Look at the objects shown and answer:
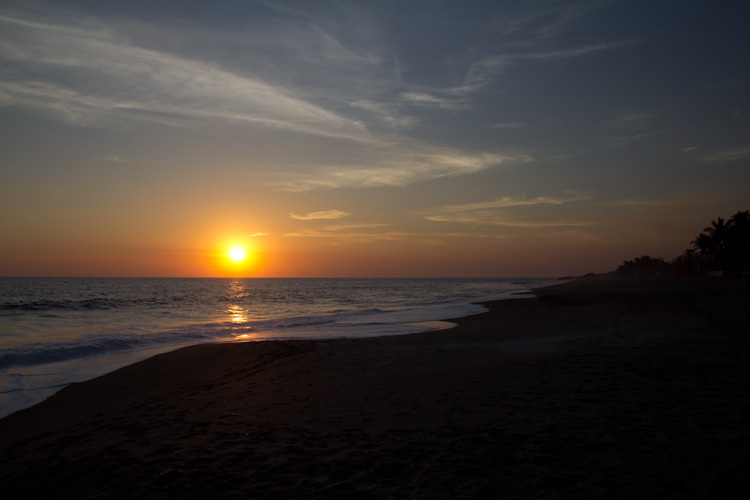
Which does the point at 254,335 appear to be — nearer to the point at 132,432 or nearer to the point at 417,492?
the point at 132,432

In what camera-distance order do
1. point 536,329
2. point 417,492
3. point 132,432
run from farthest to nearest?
point 536,329 < point 132,432 < point 417,492

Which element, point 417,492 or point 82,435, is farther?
point 82,435

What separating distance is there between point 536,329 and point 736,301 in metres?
14.7

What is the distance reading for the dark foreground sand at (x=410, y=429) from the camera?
4.97 m

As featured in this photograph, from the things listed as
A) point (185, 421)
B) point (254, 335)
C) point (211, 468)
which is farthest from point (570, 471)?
point (254, 335)

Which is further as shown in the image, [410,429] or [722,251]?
[722,251]

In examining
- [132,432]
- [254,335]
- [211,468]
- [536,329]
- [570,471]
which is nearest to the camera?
[570,471]

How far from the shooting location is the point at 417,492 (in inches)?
185

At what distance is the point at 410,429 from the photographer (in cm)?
671

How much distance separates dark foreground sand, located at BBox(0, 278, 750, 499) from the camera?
497cm

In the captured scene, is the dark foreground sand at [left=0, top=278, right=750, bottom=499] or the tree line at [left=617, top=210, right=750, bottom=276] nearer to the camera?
the dark foreground sand at [left=0, top=278, right=750, bottom=499]

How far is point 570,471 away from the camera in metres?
5.04

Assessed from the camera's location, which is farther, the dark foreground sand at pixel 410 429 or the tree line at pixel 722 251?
the tree line at pixel 722 251

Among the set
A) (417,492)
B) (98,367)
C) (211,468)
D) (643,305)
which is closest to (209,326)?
(98,367)
